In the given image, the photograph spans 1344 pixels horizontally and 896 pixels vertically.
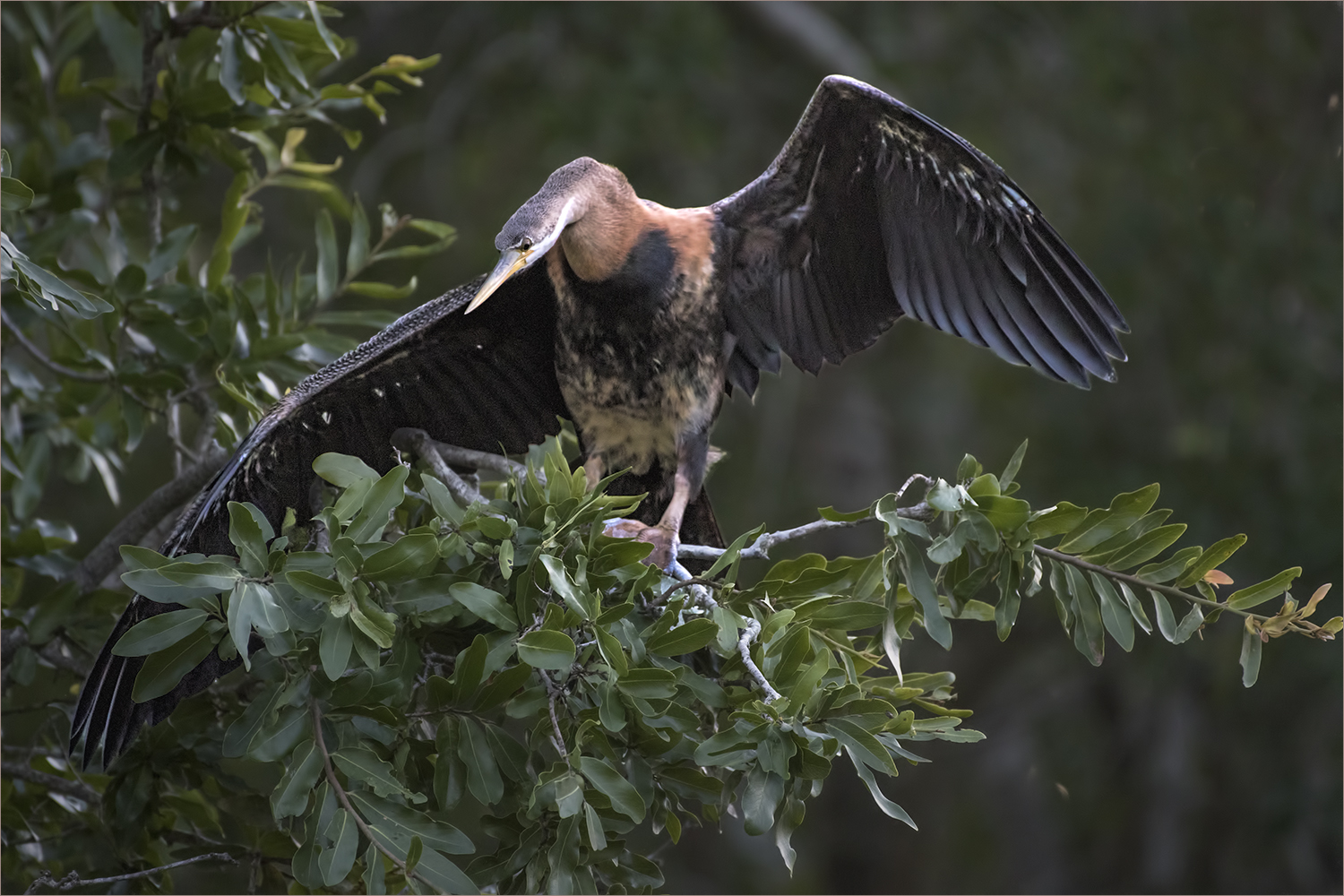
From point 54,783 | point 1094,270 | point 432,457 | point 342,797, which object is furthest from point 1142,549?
point 1094,270

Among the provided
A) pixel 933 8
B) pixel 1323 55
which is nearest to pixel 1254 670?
pixel 1323 55

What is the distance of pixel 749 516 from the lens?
23.3 ft

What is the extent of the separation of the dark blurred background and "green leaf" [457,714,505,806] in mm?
4177

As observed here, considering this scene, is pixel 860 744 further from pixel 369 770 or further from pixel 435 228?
pixel 435 228

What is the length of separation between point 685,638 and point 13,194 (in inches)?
52.8

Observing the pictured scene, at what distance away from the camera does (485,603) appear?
1.98 meters

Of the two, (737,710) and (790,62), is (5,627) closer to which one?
(737,710)

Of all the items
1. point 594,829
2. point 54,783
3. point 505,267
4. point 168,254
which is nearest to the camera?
point 594,829

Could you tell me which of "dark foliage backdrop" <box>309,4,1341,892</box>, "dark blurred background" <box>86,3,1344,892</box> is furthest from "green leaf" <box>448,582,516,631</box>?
"dark foliage backdrop" <box>309,4,1341,892</box>

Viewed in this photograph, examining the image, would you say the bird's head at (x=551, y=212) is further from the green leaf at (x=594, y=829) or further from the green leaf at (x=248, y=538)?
the green leaf at (x=594, y=829)

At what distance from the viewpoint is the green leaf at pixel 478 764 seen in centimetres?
207

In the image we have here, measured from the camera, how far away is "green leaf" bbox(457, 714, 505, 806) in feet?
6.78

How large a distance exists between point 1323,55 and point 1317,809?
11.9 feet

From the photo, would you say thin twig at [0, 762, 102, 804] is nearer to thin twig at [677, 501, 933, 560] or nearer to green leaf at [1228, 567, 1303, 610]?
A: thin twig at [677, 501, 933, 560]
